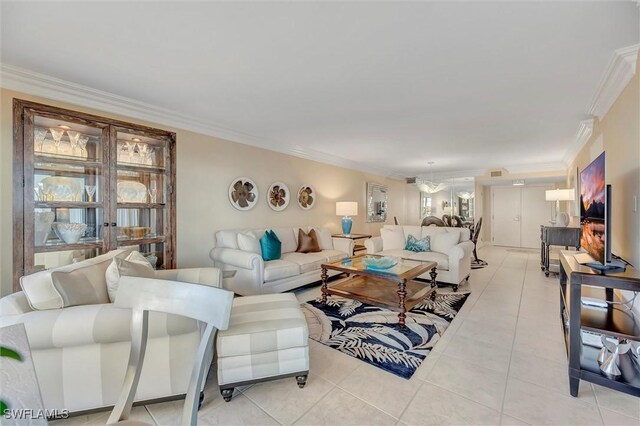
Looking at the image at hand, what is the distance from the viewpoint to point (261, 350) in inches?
65.7

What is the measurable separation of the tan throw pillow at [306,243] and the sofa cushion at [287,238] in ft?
0.33

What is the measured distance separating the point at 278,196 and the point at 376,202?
3.33m

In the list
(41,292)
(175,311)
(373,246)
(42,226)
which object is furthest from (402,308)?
(42,226)

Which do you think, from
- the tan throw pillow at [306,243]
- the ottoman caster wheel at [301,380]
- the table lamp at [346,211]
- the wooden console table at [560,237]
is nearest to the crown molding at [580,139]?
the wooden console table at [560,237]

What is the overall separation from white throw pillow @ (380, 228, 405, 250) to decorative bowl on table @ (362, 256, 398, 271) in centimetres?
132

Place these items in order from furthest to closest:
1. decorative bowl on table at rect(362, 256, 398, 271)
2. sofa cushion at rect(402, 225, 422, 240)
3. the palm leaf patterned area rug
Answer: sofa cushion at rect(402, 225, 422, 240) < decorative bowl on table at rect(362, 256, 398, 271) < the palm leaf patterned area rug

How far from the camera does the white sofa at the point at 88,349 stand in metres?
1.37

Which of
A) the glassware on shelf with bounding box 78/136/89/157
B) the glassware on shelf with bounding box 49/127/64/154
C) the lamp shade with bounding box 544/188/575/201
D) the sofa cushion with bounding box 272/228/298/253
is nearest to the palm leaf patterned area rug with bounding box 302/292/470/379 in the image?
the sofa cushion with bounding box 272/228/298/253

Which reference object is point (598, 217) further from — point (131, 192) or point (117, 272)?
point (131, 192)

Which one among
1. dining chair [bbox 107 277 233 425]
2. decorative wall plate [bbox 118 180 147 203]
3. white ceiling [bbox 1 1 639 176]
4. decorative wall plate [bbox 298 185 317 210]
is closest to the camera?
dining chair [bbox 107 277 233 425]

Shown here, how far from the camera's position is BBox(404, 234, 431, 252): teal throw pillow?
4426 mm

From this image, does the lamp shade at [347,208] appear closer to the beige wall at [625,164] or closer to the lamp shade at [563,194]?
the beige wall at [625,164]

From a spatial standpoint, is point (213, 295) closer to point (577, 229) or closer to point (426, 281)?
point (426, 281)

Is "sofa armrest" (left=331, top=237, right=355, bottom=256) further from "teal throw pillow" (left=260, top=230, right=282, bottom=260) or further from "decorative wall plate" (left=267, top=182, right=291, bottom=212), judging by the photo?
"teal throw pillow" (left=260, top=230, right=282, bottom=260)
